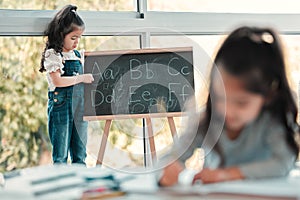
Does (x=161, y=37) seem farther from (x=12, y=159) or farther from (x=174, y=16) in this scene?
(x=12, y=159)

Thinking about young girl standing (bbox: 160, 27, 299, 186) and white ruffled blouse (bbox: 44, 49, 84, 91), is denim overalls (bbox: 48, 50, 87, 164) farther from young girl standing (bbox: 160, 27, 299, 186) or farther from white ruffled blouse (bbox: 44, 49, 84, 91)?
young girl standing (bbox: 160, 27, 299, 186)

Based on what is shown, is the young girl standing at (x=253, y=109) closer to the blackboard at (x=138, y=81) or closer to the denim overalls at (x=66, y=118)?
the blackboard at (x=138, y=81)

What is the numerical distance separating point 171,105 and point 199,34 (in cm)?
67

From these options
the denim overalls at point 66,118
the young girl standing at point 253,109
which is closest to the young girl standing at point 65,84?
the denim overalls at point 66,118

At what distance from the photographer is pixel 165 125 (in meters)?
2.43

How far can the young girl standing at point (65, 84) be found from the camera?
2.49 metres

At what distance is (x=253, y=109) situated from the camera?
126 cm

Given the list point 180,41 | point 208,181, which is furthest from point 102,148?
point 180,41

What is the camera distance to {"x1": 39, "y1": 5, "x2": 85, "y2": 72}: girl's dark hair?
2514mm

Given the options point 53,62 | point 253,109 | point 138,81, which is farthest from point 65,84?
point 253,109

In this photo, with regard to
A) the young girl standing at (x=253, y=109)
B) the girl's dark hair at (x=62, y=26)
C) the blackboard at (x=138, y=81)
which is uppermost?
the girl's dark hair at (x=62, y=26)

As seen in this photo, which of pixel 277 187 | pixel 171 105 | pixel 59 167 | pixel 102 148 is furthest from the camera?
pixel 171 105

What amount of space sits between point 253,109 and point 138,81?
97cm

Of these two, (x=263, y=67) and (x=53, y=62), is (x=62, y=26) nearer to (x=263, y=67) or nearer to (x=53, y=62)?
(x=53, y=62)
